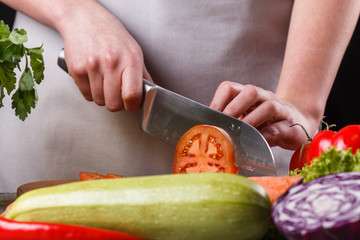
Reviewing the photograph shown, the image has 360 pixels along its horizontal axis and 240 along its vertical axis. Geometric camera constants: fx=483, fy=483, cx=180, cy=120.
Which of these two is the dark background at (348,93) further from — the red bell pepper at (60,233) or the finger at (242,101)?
the red bell pepper at (60,233)

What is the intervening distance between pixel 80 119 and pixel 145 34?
347 mm

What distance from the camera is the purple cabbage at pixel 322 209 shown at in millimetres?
458

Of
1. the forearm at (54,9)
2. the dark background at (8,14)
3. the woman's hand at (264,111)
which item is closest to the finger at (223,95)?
the woman's hand at (264,111)

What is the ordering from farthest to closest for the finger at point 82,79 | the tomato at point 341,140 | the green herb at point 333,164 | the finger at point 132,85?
the finger at point 82,79
the finger at point 132,85
the tomato at point 341,140
the green herb at point 333,164

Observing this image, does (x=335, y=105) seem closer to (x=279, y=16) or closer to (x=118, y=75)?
(x=279, y=16)

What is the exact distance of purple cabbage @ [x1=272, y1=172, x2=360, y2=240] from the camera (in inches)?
18.1

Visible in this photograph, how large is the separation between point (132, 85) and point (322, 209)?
0.78m

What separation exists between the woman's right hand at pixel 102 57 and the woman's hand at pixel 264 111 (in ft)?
0.75

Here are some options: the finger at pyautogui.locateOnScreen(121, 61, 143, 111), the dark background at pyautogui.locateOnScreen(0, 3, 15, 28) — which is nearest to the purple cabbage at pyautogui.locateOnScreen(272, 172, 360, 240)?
the finger at pyautogui.locateOnScreen(121, 61, 143, 111)

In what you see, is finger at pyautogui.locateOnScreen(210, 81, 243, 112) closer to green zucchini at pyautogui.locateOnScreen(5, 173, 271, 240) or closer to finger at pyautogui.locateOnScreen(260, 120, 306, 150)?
finger at pyautogui.locateOnScreen(260, 120, 306, 150)

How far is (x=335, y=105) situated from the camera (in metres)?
2.52

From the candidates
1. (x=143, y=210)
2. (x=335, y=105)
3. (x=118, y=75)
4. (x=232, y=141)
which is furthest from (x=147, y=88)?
(x=335, y=105)

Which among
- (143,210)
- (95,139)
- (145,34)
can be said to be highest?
(145,34)

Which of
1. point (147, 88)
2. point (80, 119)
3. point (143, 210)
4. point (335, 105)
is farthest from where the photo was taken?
point (335, 105)
